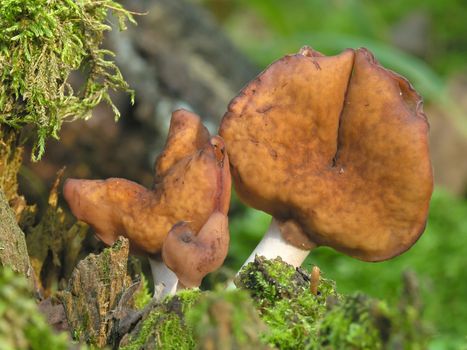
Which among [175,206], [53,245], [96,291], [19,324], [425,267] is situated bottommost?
[425,267]

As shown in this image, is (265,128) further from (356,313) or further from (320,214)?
(356,313)

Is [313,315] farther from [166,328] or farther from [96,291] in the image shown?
[96,291]

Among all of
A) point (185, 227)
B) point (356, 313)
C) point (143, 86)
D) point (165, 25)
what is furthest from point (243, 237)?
point (356, 313)

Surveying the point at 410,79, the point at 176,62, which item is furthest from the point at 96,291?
the point at 410,79

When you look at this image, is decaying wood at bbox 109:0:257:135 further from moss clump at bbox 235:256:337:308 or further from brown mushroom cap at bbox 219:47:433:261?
moss clump at bbox 235:256:337:308

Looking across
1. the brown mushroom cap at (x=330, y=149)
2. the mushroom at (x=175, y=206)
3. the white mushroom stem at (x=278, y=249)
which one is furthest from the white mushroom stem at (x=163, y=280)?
the brown mushroom cap at (x=330, y=149)

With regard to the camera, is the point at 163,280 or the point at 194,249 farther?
the point at 163,280

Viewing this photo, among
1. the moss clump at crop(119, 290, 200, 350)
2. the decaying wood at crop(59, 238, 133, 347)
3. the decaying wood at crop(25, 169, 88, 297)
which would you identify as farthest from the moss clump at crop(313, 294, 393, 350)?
the decaying wood at crop(25, 169, 88, 297)
